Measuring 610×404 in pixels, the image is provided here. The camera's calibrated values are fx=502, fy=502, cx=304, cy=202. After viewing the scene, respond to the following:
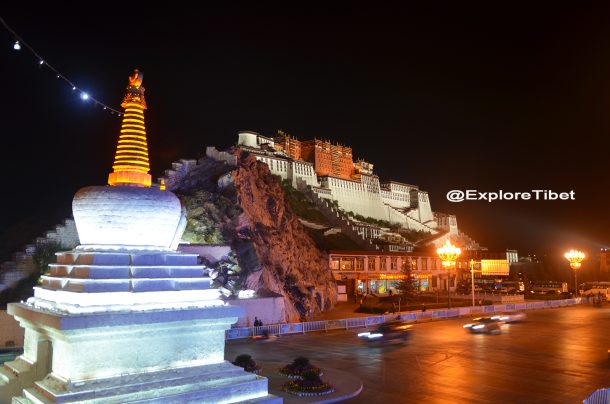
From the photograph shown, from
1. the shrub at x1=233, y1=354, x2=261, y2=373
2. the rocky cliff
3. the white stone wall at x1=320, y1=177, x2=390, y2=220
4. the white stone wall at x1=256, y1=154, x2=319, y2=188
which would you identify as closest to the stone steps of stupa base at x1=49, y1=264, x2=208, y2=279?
the shrub at x1=233, y1=354, x2=261, y2=373

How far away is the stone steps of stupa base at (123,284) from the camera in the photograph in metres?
11.1

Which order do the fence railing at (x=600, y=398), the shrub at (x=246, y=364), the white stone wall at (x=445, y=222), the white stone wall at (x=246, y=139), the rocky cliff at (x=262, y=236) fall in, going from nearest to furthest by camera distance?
the fence railing at (x=600, y=398)
the shrub at (x=246, y=364)
the rocky cliff at (x=262, y=236)
the white stone wall at (x=246, y=139)
the white stone wall at (x=445, y=222)

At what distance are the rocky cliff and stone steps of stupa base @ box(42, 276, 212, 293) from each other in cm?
1919

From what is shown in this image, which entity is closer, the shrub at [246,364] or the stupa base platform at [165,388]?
the stupa base platform at [165,388]

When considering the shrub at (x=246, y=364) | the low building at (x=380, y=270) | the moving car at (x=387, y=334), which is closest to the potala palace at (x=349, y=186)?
the low building at (x=380, y=270)

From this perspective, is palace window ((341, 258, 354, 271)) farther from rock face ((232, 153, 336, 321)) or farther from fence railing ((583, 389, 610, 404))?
fence railing ((583, 389, 610, 404))

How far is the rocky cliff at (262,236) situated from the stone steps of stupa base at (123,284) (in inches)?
756

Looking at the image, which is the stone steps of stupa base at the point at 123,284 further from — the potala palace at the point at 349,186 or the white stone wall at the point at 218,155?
the potala palace at the point at 349,186

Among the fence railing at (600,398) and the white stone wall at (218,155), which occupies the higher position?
the white stone wall at (218,155)

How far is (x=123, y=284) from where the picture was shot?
450 inches

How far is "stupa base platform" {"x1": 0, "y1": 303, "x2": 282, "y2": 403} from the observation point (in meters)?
10.4

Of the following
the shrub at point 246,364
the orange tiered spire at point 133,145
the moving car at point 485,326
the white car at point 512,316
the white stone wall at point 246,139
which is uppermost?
the white stone wall at point 246,139

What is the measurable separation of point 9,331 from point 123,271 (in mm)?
15920

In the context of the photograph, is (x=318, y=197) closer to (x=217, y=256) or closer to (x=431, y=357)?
(x=217, y=256)
